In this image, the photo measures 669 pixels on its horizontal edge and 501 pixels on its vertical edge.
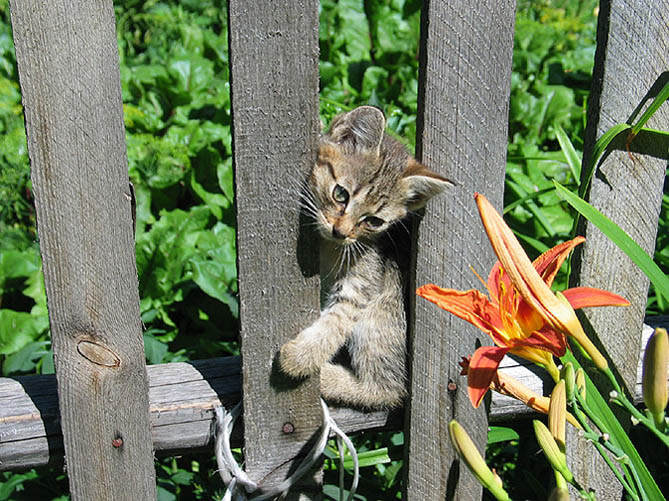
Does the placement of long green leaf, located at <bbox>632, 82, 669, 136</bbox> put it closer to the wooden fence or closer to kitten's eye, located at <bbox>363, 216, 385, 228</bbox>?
the wooden fence

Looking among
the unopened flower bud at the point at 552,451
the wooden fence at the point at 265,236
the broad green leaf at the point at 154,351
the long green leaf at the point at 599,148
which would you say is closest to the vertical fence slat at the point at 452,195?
the wooden fence at the point at 265,236

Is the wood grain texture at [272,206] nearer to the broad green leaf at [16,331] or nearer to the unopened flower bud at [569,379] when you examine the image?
the unopened flower bud at [569,379]

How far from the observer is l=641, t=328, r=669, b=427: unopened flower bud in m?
1.13

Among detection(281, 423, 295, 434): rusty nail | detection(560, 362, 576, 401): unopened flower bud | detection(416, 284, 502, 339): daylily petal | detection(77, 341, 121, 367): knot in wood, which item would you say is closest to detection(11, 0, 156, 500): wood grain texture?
detection(77, 341, 121, 367): knot in wood

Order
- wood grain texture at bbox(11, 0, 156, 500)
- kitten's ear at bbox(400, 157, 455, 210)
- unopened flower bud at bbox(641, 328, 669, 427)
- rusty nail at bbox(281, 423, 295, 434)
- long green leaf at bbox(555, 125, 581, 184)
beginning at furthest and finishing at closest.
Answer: long green leaf at bbox(555, 125, 581, 184) < rusty nail at bbox(281, 423, 295, 434) < kitten's ear at bbox(400, 157, 455, 210) < wood grain texture at bbox(11, 0, 156, 500) < unopened flower bud at bbox(641, 328, 669, 427)

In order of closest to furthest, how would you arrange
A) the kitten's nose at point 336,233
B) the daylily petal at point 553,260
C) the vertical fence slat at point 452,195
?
1. the daylily petal at point 553,260
2. the vertical fence slat at point 452,195
3. the kitten's nose at point 336,233

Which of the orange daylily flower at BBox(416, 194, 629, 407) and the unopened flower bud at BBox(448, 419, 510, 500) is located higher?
the orange daylily flower at BBox(416, 194, 629, 407)

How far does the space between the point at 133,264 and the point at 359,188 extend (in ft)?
2.69

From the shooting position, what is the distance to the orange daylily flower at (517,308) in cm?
126

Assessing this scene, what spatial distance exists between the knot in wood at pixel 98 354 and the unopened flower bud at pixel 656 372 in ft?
4.30

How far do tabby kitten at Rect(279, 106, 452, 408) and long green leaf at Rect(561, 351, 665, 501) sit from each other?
0.67 meters

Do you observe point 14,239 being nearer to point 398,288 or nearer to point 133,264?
point 133,264

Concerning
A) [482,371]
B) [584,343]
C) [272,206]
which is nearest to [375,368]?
[272,206]

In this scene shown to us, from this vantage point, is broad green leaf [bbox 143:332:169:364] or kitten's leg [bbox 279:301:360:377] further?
broad green leaf [bbox 143:332:169:364]
